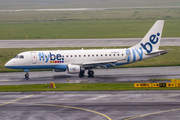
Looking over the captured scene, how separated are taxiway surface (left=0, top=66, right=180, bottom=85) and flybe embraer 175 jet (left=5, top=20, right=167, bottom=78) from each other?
1.54 metres

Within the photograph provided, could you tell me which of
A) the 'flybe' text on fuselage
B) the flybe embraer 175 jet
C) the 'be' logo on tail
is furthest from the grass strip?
the 'be' logo on tail

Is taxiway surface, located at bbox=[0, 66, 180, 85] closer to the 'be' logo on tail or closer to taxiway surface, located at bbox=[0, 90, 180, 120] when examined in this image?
the 'be' logo on tail

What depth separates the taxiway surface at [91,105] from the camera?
25.5 meters

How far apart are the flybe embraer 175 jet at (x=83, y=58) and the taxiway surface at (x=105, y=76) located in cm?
154

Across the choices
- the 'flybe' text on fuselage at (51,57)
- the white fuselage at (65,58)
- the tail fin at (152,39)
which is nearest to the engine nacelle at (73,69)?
the white fuselage at (65,58)

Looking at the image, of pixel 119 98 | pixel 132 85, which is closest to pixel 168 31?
pixel 132 85

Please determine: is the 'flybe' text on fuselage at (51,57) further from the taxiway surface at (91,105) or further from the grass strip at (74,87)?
the taxiway surface at (91,105)

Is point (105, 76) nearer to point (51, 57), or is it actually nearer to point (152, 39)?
point (51, 57)

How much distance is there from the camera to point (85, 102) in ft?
97.8

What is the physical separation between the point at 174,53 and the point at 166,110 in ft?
124

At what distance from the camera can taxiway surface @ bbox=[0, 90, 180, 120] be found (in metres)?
25.5

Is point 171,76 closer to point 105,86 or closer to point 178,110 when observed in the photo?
point 105,86

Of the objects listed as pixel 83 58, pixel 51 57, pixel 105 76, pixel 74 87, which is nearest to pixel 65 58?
pixel 51 57

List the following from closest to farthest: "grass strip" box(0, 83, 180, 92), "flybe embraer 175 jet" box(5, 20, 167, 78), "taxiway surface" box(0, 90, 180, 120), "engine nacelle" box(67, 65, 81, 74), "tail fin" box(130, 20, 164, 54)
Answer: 1. "taxiway surface" box(0, 90, 180, 120)
2. "grass strip" box(0, 83, 180, 92)
3. "engine nacelle" box(67, 65, 81, 74)
4. "flybe embraer 175 jet" box(5, 20, 167, 78)
5. "tail fin" box(130, 20, 164, 54)
